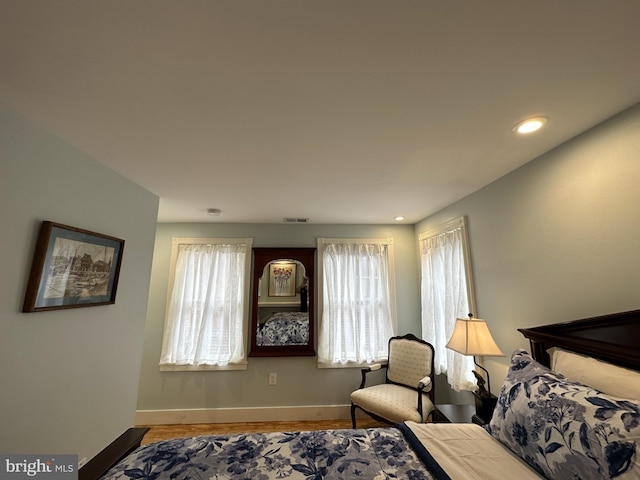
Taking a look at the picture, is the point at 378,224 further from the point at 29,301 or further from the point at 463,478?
the point at 29,301

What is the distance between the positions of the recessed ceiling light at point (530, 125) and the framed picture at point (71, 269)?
2636mm

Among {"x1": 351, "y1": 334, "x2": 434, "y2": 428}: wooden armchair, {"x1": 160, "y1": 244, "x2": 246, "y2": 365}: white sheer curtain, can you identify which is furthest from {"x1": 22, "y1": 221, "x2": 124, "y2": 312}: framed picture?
{"x1": 351, "y1": 334, "x2": 434, "y2": 428}: wooden armchair

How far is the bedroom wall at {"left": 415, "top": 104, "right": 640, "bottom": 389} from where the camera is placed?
129 cm

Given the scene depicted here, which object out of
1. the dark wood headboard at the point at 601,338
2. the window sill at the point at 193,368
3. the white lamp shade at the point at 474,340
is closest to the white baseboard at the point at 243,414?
the window sill at the point at 193,368

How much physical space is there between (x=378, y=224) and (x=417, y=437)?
102 inches

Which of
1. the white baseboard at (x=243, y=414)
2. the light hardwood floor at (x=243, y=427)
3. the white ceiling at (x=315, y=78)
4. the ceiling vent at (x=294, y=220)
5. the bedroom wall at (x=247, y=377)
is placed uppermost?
the ceiling vent at (x=294, y=220)

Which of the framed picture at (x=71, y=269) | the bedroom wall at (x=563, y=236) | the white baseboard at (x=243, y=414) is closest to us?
the bedroom wall at (x=563, y=236)

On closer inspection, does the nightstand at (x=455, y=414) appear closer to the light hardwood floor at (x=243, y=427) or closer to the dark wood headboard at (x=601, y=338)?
the dark wood headboard at (x=601, y=338)

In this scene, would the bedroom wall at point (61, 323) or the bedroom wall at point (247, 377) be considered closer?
the bedroom wall at point (61, 323)

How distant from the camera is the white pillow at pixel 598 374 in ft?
3.51

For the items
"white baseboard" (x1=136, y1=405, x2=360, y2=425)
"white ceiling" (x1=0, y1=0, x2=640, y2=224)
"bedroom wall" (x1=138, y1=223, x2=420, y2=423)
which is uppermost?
"white ceiling" (x1=0, y1=0, x2=640, y2=224)

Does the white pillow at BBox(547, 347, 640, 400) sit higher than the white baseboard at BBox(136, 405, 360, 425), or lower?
higher

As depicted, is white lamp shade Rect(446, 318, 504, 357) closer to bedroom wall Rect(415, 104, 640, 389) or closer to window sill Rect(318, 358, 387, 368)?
bedroom wall Rect(415, 104, 640, 389)

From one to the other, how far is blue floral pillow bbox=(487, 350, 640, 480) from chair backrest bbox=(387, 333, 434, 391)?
148 centimetres
